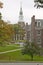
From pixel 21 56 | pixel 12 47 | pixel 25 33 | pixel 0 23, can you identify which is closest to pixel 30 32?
pixel 25 33

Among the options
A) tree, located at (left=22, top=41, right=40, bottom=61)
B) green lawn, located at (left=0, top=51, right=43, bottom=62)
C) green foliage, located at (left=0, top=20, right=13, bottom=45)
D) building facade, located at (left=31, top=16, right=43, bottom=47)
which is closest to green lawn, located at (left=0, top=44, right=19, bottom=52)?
green lawn, located at (left=0, top=51, right=43, bottom=62)

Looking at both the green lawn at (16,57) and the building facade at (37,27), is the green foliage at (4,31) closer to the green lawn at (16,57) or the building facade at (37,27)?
the green lawn at (16,57)

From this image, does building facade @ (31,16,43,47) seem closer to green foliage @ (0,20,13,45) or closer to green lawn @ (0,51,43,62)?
green lawn @ (0,51,43,62)

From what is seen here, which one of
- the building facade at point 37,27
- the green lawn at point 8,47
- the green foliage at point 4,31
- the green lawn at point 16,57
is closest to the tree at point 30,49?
the green lawn at point 16,57

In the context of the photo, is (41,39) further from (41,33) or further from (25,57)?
(25,57)

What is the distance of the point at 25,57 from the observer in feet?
108

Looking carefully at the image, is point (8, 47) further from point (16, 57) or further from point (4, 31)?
point (4, 31)

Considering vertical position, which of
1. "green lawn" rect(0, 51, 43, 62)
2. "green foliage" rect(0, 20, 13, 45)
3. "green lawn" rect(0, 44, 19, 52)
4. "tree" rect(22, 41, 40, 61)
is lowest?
"green lawn" rect(0, 51, 43, 62)

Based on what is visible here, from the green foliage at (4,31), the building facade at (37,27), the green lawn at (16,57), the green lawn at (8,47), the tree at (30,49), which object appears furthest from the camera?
the building facade at (37,27)

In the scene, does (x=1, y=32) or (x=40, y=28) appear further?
(x=40, y=28)

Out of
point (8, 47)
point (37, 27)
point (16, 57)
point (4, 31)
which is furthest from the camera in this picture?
point (37, 27)

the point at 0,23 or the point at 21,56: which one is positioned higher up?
the point at 0,23

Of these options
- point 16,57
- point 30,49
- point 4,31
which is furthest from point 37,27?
point 4,31

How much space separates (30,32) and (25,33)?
46.5 inches
